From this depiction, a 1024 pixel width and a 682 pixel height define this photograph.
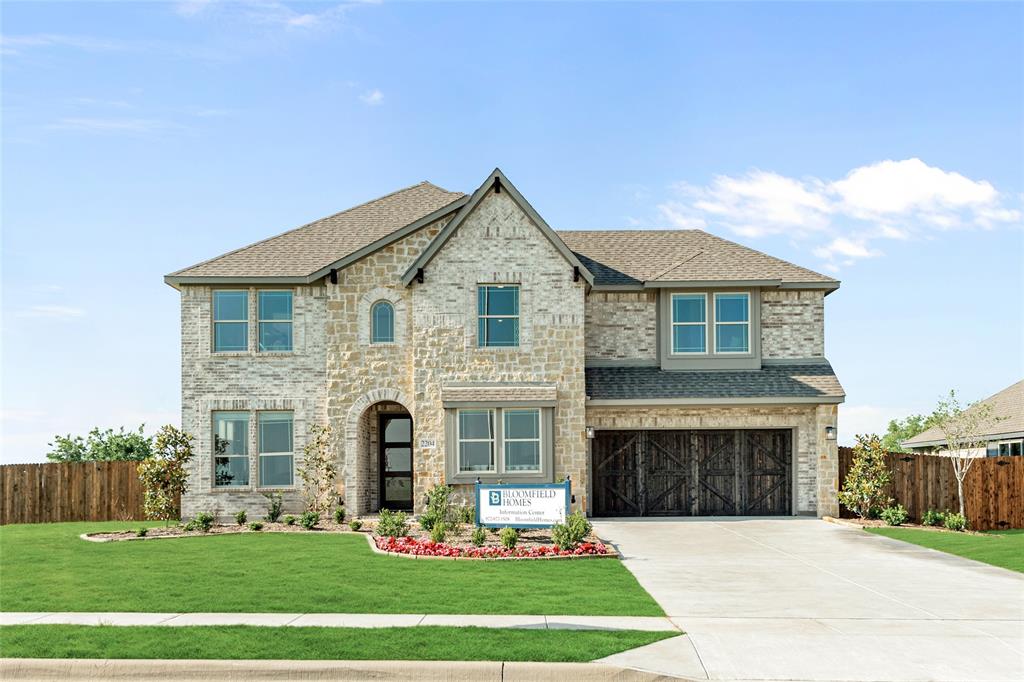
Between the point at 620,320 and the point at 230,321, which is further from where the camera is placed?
the point at 620,320

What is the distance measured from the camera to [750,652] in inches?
437

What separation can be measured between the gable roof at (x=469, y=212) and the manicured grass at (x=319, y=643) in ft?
50.4

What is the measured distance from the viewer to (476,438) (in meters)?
26.3

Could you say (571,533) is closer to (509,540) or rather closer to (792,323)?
(509,540)

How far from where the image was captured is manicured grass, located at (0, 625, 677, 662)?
35.1ft

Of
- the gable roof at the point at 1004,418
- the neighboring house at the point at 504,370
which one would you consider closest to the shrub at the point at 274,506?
the neighboring house at the point at 504,370

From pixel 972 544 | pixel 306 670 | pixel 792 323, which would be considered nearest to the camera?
pixel 306 670

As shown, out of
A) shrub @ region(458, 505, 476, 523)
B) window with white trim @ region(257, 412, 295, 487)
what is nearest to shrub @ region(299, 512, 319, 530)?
window with white trim @ region(257, 412, 295, 487)

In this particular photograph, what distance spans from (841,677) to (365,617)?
583 cm

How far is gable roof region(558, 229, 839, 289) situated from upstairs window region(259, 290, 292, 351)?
875 centimetres

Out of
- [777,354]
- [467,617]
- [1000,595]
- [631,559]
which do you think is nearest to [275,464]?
[631,559]

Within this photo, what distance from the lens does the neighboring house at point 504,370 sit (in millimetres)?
26453

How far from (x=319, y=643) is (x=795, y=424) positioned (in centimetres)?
1933

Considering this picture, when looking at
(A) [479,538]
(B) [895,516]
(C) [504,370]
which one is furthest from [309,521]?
(B) [895,516]
